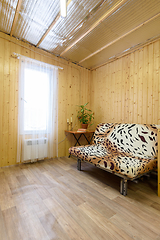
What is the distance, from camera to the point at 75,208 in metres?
1.45

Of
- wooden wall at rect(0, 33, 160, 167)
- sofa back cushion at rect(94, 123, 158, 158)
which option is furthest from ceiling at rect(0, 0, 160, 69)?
sofa back cushion at rect(94, 123, 158, 158)

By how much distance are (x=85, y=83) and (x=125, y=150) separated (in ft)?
8.04

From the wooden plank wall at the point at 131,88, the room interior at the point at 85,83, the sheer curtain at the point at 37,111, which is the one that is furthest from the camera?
the sheer curtain at the point at 37,111

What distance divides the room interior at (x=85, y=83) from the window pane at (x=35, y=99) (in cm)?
23

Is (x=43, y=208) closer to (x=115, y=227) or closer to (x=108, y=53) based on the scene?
(x=115, y=227)

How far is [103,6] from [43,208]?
288 cm

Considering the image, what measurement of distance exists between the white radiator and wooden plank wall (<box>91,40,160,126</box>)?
68.8 inches

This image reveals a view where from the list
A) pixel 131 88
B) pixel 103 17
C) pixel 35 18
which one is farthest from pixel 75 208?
pixel 35 18

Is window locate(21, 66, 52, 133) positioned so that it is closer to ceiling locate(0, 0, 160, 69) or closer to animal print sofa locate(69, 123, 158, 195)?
ceiling locate(0, 0, 160, 69)

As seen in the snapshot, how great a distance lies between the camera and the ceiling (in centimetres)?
188

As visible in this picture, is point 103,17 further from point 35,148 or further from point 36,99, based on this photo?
point 35,148

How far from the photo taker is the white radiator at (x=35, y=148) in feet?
9.01

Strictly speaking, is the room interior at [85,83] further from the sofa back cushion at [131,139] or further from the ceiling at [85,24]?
the sofa back cushion at [131,139]

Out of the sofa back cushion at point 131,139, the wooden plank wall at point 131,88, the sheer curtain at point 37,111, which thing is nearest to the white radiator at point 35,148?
the sheer curtain at point 37,111
